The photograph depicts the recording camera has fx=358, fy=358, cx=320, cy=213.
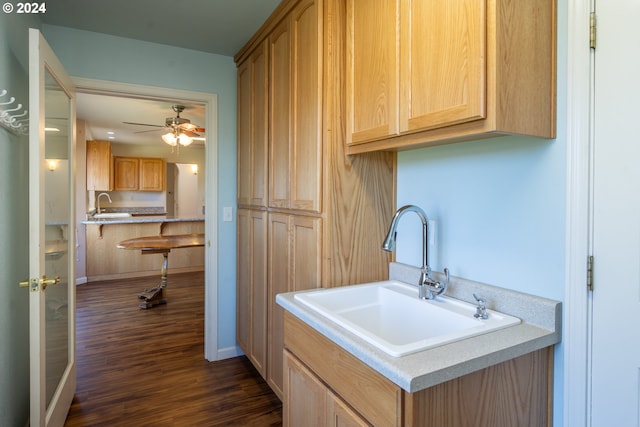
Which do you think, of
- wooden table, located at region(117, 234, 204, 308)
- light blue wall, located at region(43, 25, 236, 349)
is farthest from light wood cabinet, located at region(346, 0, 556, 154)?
wooden table, located at region(117, 234, 204, 308)

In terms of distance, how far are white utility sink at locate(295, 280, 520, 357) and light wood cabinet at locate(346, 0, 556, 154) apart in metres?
0.63

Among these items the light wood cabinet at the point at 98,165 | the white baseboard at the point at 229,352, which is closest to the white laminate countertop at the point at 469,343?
the white baseboard at the point at 229,352

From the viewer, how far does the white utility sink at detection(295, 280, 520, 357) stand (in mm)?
1220

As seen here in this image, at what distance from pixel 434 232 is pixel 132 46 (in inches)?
100

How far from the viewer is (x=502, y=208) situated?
1.32m

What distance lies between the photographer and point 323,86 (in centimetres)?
174

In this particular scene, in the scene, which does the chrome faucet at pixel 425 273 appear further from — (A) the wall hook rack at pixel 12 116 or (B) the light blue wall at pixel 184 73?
(B) the light blue wall at pixel 184 73

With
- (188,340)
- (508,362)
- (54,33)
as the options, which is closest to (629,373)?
(508,362)

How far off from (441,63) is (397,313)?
99 cm

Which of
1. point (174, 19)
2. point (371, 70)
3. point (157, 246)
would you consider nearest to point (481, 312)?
point (371, 70)

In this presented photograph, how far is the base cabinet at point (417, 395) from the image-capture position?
93 cm

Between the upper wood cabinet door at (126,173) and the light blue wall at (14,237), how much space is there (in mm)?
6403

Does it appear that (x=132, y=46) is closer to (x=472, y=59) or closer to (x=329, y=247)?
(x=329, y=247)

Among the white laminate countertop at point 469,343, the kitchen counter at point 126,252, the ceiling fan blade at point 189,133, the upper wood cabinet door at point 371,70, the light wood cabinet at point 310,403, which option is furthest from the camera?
the kitchen counter at point 126,252
